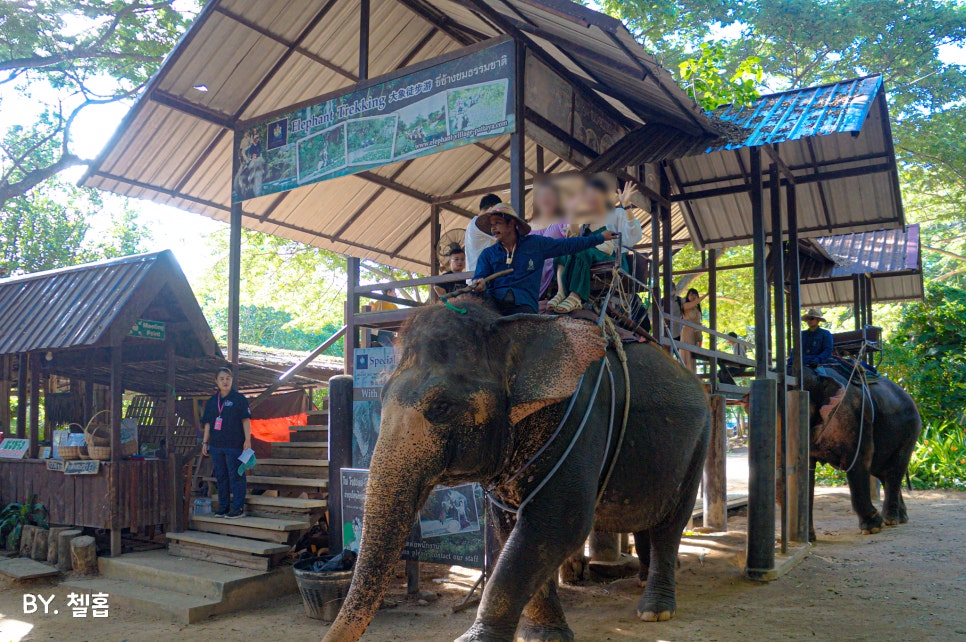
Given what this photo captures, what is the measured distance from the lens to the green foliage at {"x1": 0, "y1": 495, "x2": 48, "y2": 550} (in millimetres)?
9516

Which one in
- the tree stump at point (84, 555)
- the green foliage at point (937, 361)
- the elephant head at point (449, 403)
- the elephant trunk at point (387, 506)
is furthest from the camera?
the green foliage at point (937, 361)

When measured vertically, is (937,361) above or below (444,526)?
above

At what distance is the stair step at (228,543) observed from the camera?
25.2 feet

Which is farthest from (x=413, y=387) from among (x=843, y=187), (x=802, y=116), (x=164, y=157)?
(x=843, y=187)

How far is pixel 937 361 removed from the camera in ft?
55.5

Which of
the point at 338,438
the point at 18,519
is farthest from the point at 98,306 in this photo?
the point at 338,438

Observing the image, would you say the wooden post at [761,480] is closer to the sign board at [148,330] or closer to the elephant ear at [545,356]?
the elephant ear at [545,356]

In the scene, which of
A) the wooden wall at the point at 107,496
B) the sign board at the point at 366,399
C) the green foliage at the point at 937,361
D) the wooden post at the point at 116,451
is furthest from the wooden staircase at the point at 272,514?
the green foliage at the point at 937,361

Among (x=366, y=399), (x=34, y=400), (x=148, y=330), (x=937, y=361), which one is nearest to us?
(x=366, y=399)

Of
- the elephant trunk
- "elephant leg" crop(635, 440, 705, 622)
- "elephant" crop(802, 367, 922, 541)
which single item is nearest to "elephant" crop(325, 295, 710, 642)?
the elephant trunk

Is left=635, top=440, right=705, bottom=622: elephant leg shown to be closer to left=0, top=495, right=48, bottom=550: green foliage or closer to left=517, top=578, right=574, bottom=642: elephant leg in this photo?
left=517, top=578, right=574, bottom=642: elephant leg

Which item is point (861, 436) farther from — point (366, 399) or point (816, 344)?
point (366, 399)

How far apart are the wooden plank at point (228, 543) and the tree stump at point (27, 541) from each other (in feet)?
6.56

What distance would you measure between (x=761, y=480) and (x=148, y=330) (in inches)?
287
